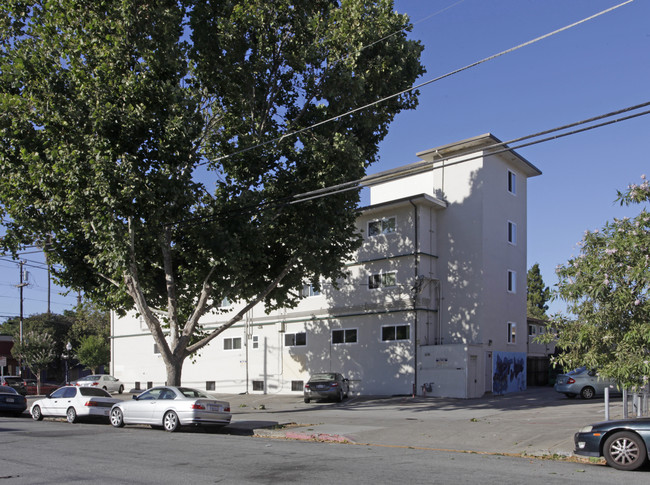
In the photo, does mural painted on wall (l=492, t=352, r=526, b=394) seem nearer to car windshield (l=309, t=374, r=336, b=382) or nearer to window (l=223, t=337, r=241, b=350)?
car windshield (l=309, t=374, r=336, b=382)

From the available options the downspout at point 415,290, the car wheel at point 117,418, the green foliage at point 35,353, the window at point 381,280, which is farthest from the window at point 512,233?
the green foliage at point 35,353

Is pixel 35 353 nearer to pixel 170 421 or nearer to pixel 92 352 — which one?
pixel 92 352

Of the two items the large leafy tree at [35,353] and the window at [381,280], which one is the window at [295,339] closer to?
the window at [381,280]

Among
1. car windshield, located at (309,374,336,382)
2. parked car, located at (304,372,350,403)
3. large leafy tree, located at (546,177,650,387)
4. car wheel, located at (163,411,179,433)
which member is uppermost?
large leafy tree, located at (546,177,650,387)

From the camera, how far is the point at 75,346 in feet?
219

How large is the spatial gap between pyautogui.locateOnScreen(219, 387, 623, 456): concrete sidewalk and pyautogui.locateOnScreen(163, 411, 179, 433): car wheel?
1990mm

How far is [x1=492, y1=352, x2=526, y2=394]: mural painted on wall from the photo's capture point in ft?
99.5

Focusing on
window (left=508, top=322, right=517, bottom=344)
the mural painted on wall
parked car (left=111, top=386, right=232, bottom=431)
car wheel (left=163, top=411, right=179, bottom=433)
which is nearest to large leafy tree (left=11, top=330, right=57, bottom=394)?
parked car (left=111, top=386, right=232, bottom=431)

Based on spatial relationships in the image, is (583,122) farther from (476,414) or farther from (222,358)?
(222,358)

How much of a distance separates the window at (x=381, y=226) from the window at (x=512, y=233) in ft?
21.9

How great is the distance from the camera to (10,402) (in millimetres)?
23516

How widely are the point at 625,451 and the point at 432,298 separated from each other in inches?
782

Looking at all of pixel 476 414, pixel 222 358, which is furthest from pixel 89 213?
pixel 222 358

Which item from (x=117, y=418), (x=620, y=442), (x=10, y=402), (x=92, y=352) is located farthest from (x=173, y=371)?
(x=92, y=352)
